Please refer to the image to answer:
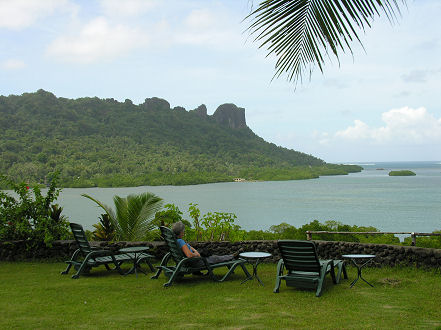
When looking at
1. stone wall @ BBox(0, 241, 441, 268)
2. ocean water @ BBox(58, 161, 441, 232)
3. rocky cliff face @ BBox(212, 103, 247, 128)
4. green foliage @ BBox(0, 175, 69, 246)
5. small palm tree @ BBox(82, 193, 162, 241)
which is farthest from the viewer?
rocky cliff face @ BBox(212, 103, 247, 128)

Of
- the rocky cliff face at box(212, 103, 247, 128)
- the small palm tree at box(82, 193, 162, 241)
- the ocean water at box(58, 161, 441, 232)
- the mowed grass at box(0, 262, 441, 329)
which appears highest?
the rocky cliff face at box(212, 103, 247, 128)

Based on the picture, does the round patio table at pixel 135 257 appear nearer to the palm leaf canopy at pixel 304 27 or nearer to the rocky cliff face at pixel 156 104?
the palm leaf canopy at pixel 304 27

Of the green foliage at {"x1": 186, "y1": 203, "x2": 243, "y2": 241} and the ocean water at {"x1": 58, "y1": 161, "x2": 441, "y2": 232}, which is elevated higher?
the green foliage at {"x1": 186, "y1": 203, "x2": 243, "y2": 241}

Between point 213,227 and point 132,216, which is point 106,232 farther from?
point 213,227

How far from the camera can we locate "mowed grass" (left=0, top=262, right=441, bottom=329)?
12.4 ft

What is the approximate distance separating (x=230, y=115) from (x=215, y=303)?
100m

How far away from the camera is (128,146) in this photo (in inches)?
2677

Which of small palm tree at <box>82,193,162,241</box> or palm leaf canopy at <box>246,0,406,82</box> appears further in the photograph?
small palm tree at <box>82,193,162,241</box>

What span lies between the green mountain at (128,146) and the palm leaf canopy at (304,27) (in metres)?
41.9

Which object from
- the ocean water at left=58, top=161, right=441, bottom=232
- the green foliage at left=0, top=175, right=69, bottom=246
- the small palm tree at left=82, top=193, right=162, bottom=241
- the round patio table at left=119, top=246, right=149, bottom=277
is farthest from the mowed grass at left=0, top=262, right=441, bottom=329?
the ocean water at left=58, top=161, right=441, bottom=232

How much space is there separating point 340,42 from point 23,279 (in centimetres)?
559

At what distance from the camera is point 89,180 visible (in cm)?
5319

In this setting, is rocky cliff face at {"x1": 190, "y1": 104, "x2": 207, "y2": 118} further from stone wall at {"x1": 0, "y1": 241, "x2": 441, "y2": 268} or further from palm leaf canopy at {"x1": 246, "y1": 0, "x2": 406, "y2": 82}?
palm leaf canopy at {"x1": 246, "y1": 0, "x2": 406, "y2": 82}

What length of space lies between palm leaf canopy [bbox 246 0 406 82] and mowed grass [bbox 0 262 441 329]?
88.3 inches
